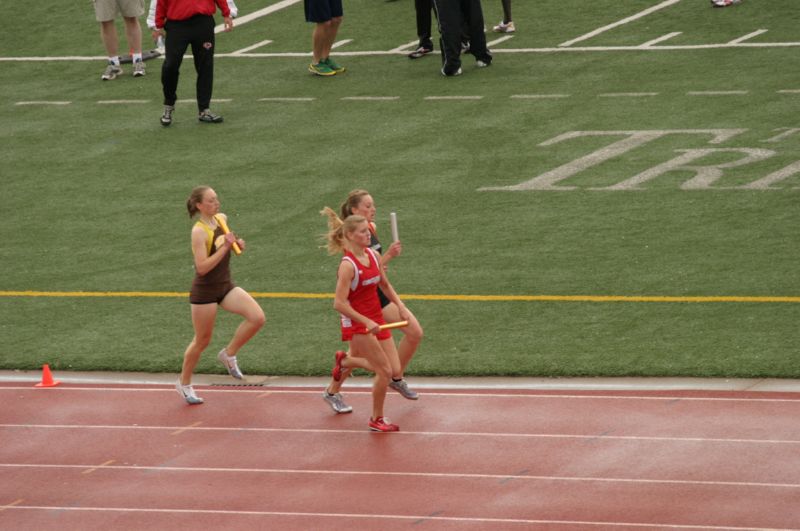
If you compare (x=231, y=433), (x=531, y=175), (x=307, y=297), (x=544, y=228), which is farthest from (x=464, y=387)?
(x=531, y=175)

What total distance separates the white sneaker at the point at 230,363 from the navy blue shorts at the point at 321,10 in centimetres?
971

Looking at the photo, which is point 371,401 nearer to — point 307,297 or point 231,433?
point 231,433

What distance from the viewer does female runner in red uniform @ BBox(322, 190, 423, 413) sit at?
436 inches

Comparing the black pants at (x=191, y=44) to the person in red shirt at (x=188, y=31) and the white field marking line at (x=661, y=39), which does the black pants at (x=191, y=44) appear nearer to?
the person in red shirt at (x=188, y=31)

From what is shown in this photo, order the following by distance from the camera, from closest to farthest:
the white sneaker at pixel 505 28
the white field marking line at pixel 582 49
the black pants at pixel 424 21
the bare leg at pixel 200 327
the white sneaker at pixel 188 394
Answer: the bare leg at pixel 200 327 < the white sneaker at pixel 188 394 < the white field marking line at pixel 582 49 < the black pants at pixel 424 21 < the white sneaker at pixel 505 28

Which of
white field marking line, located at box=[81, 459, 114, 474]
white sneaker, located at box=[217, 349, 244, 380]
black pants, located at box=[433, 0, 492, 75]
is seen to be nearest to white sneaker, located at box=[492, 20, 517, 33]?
black pants, located at box=[433, 0, 492, 75]

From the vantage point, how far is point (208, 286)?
11695mm

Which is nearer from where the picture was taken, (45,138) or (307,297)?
(307,297)

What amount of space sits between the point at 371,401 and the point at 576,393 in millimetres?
1625

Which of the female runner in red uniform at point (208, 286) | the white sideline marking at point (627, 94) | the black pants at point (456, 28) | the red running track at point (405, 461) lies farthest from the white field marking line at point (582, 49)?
the female runner in red uniform at point (208, 286)

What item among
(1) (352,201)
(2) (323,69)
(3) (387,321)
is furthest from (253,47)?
(3) (387,321)

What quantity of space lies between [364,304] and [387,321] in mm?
425

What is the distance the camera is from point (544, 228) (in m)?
15.6

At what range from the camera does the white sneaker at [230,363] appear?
482 inches
